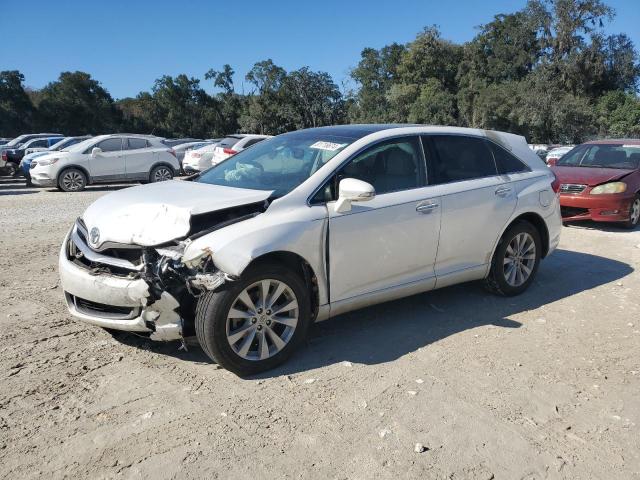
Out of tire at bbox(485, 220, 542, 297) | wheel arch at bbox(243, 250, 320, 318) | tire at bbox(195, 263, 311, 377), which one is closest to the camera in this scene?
tire at bbox(195, 263, 311, 377)

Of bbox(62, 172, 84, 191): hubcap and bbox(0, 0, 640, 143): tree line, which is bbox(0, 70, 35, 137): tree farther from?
bbox(62, 172, 84, 191): hubcap

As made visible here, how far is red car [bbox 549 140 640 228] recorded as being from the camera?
29.7 feet

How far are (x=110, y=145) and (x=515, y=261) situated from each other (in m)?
13.3

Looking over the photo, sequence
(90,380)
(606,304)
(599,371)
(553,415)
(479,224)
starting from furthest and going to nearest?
(606,304), (479,224), (599,371), (90,380), (553,415)

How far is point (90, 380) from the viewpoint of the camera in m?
3.64

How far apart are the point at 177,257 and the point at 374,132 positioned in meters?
2.05

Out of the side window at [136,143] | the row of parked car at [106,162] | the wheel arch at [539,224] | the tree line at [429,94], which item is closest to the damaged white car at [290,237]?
the wheel arch at [539,224]

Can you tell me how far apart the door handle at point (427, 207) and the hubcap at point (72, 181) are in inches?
Result: 519

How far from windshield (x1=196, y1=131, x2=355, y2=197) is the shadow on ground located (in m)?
1.27

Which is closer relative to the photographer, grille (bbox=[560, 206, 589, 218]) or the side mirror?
the side mirror

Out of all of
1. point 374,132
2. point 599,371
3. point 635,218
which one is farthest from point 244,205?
point 635,218

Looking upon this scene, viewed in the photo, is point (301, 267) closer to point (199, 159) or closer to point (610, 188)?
point (610, 188)

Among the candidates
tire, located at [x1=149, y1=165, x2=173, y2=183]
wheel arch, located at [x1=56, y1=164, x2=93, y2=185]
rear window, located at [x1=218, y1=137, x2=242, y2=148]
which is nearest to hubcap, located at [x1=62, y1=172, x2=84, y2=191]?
wheel arch, located at [x1=56, y1=164, x2=93, y2=185]

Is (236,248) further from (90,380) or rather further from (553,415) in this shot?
(553,415)
